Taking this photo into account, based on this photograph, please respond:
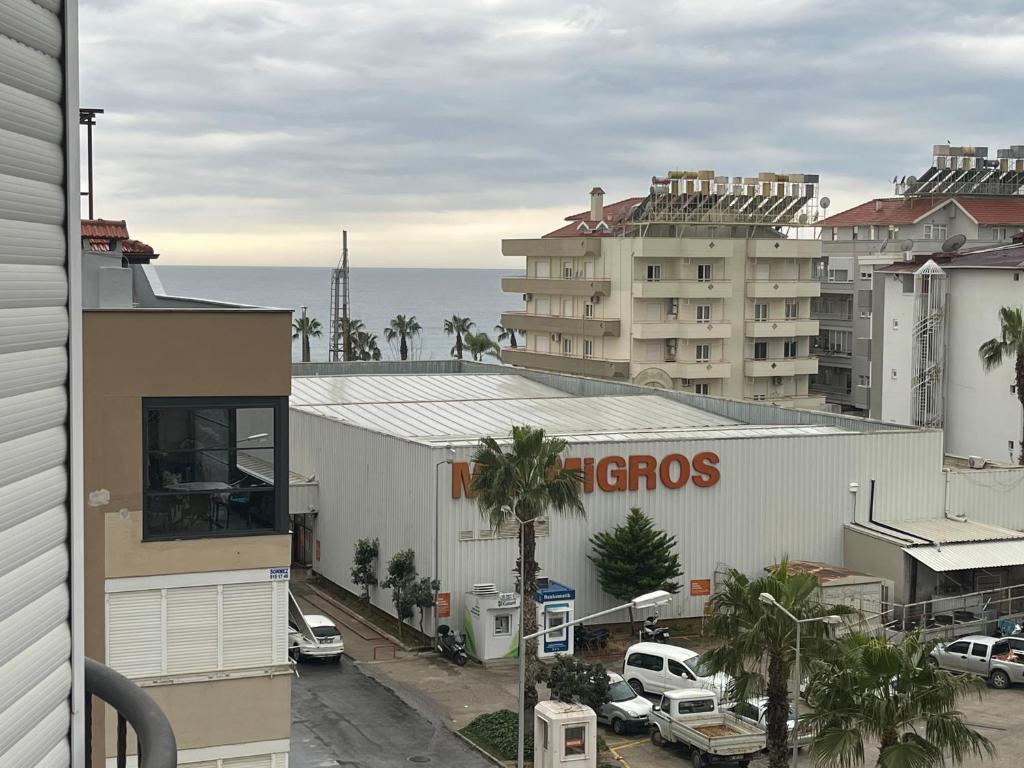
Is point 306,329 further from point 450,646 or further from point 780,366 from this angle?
point 450,646

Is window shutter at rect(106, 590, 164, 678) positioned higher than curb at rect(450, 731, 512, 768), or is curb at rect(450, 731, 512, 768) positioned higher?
window shutter at rect(106, 590, 164, 678)

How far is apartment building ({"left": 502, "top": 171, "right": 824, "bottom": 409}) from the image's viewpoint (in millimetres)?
91438

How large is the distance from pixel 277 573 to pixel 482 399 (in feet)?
156

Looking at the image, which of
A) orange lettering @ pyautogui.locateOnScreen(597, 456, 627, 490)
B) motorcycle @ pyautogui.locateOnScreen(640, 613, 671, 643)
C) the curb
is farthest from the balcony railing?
orange lettering @ pyautogui.locateOnScreen(597, 456, 627, 490)

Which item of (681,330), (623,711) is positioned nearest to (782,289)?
→ (681,330)

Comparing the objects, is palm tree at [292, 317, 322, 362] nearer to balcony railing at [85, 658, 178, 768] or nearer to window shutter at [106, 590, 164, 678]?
window shutter at [106, 590, 164, 678]

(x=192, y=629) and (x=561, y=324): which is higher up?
(x=561, y=324)

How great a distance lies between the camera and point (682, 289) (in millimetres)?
91500

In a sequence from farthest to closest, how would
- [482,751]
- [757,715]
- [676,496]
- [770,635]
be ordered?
[676,496] < [757,715] < [482,751] < [770,635]

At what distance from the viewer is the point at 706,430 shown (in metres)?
54.5

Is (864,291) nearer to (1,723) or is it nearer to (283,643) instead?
(283,643)

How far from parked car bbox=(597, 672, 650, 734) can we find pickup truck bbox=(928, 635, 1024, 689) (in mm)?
10581

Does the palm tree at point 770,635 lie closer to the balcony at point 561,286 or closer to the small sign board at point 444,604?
the small sign board at point 444,604

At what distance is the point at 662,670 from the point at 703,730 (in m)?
5.10
